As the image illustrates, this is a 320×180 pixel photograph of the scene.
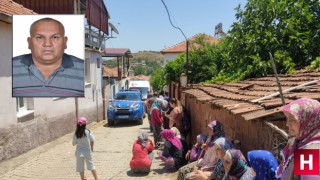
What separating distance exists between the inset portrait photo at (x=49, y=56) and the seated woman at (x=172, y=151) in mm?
3597

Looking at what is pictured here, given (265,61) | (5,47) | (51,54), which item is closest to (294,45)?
(265,61)

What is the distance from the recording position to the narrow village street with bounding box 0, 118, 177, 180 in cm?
795

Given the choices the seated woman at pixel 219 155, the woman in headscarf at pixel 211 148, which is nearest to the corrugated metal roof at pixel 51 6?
the woman in headscarf at pixel 211 148

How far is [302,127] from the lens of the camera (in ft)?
8.32

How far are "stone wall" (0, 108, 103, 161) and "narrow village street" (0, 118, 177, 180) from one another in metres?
0.19

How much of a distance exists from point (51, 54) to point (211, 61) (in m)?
7.05

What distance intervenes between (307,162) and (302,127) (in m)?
0.25

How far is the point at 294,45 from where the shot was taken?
9156mm

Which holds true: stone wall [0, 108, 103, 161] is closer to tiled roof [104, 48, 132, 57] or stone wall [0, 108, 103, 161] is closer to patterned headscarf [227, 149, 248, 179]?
patterned headscarf [227, 149, 248, 179]

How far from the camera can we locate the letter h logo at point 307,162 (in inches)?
96.0

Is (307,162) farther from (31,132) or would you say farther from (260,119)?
(31,132)

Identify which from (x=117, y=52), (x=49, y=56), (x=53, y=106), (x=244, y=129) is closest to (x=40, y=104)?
(x=53, y=106)

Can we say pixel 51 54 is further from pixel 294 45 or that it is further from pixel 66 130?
pixel 294 45

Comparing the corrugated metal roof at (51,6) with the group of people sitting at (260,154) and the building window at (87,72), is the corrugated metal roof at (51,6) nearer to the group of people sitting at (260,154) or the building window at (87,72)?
the building window at (87,72)
